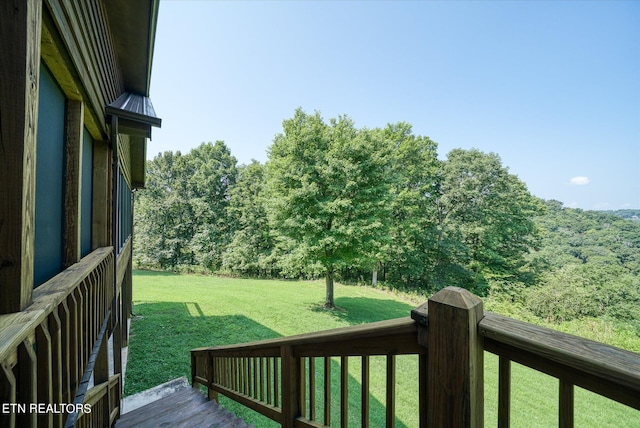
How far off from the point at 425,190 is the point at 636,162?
15.5 meters

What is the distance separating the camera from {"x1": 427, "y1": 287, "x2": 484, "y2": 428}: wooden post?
0.71 m

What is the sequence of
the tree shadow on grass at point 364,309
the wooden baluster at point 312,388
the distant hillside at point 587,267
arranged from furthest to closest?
1. the distant hillside at point 587,267
2. the tree shadow on grass at point 364,309
3. the wooden baluster at point 312,388

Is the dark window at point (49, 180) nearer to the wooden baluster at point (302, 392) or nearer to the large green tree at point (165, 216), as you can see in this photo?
the wooden baluster at point (302, 392)

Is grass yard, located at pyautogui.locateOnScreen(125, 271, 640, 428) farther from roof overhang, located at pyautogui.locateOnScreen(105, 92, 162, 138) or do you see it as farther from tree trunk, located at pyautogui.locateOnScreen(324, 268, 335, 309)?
roof overhang, located at pyautogui.locateOnScreen(105, 92, 162, 138)

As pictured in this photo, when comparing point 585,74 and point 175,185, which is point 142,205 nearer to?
point 175,185

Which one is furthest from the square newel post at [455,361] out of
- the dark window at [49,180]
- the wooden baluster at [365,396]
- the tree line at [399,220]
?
the tree line at [399,220]

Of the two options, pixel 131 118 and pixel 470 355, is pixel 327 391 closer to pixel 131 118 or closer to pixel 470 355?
pixel 470 355

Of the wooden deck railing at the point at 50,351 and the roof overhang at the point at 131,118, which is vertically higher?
the roof overhang at the point at 131,118

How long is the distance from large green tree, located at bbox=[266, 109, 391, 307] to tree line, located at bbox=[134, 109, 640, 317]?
11.5 inches

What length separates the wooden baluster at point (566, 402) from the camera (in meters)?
0.60

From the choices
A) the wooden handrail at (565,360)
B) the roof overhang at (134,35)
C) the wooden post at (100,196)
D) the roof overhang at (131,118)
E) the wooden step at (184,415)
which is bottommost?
the wooden step at (184,415)

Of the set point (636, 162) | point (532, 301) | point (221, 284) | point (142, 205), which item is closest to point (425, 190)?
point (532, 301)

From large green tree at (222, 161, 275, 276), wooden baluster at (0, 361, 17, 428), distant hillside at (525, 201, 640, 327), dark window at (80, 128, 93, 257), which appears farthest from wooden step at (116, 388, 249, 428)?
distant hillside at (525, 201, 640, 327)

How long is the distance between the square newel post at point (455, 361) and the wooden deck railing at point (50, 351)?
117cm
